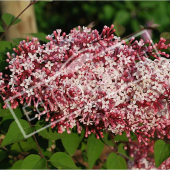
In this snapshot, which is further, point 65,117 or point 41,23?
point 41,23

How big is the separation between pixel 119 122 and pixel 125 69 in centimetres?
19

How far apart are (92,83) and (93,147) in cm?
30

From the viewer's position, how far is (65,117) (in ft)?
3.43

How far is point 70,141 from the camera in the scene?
115 cm

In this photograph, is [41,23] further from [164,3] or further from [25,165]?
[25,165]

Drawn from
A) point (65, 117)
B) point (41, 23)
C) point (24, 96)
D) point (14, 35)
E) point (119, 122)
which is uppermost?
point (41, 23)

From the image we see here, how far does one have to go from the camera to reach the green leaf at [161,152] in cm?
116

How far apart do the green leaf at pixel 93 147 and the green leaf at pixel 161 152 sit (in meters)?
0.23

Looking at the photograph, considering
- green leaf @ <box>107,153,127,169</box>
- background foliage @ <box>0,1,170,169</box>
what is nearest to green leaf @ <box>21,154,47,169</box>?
background foliage @ <box>0,1,170,169</box>

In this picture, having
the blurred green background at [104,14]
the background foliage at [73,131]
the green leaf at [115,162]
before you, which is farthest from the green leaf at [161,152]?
the blurred green background at [104,14]

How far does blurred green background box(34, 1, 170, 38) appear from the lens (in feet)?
12.9

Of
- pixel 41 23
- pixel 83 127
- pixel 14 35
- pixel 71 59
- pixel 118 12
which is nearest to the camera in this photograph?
pixel 71 59

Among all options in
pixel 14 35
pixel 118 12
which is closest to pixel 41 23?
pixel 118 12

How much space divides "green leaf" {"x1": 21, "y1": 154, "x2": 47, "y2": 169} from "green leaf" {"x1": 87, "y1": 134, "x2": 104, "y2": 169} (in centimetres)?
19
